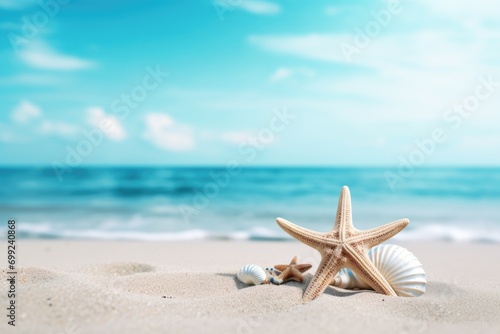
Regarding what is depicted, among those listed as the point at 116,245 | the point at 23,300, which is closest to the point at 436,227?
the point at 116,245

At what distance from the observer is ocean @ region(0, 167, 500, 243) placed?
1127 centimetres

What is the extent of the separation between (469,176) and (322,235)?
109 feet

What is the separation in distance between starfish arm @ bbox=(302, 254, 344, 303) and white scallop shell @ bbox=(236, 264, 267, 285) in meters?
0.55

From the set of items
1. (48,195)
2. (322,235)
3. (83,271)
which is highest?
(322,235)

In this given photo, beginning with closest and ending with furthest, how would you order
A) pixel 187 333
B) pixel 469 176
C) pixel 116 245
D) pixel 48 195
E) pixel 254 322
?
1. pixel 187 333
2. pixel 254 322
3. pixel 116 245
4. pixel 48 195
5. pixel 469 176

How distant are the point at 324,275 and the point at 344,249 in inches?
10.9

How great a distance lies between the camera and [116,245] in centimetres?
841

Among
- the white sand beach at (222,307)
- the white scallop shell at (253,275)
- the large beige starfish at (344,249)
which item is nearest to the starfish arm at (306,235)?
the large beige starfish at (344,249)

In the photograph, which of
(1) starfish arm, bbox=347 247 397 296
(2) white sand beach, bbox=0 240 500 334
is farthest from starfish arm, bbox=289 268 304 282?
(1) starfish arm, bbox=347 247 397 296

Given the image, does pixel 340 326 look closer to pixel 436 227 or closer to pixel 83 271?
pixel 83 271

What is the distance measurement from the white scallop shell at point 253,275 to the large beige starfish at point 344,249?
1.58 ft

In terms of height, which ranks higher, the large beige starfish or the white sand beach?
the large beige starfish

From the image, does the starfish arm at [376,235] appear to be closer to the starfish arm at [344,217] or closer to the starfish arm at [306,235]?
the starfish arm at [344,217]

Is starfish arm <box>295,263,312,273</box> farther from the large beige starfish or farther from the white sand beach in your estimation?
the large beige starfish
